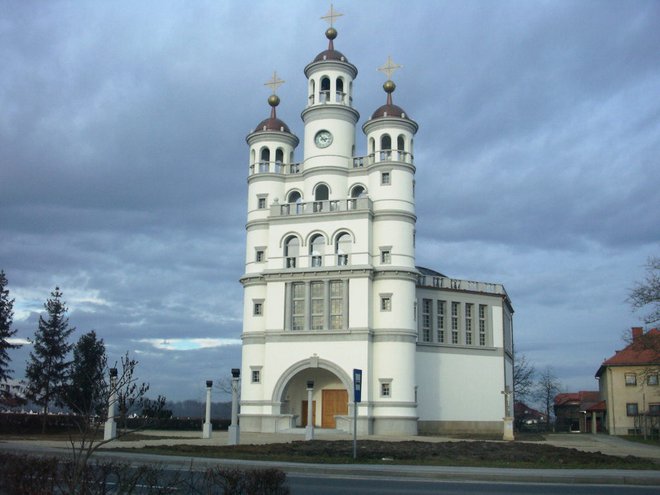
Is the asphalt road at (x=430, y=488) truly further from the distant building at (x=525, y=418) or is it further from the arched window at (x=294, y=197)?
the distant building at (x=525, y=418)

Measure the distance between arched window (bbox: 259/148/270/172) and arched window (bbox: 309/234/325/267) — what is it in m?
7.22

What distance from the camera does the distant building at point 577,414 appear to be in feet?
275

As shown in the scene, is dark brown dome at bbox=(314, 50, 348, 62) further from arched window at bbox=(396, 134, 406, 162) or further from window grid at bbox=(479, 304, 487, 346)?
window grid at bbox=(479, 304, 487, 346)

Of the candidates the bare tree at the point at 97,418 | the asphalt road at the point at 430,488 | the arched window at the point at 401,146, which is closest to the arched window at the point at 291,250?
the arched window at the point at 401,146

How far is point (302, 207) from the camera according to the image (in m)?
49.5

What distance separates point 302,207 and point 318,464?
29.5 m

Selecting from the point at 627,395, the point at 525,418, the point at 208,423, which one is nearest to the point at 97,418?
the point at 208,423

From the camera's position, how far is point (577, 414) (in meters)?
97.8

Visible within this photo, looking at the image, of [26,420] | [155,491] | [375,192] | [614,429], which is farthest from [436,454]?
[614,429]

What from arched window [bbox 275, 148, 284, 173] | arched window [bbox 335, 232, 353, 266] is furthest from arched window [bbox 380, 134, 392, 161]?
arched window [bbox 275, 148, 284, 173]

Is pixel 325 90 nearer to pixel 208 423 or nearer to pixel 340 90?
pixel 340 90

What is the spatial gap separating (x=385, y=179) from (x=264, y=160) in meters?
9.35

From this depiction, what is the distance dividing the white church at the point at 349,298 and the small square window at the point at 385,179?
70mm

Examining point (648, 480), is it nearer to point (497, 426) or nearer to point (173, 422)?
point (497, 426)
